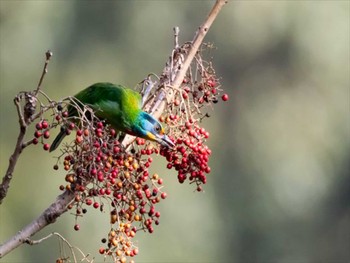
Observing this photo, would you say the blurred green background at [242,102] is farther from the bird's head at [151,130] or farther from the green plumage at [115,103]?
the bird's head at [151,130]

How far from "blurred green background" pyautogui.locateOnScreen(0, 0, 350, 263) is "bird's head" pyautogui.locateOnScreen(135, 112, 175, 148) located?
19.1 ft

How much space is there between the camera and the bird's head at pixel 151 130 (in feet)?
9.46

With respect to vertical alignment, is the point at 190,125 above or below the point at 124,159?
above

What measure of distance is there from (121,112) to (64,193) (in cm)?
57

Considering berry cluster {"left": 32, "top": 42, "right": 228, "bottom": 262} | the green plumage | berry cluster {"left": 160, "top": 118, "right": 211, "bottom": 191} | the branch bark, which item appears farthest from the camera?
the green plumage

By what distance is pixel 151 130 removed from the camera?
2912 mm

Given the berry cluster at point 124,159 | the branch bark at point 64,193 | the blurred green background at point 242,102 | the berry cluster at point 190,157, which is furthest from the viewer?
the blurred green background at point 242,102

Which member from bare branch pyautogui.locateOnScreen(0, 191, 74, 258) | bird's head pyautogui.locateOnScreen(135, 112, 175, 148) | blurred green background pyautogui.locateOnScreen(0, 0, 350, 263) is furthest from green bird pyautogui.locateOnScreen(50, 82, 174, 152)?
blurred green background pyautogui.locateOnScreen(0, 0, 350, 263)

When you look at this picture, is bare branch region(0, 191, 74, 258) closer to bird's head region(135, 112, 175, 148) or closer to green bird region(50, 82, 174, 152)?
green bird region(50, 82, 174, 152)

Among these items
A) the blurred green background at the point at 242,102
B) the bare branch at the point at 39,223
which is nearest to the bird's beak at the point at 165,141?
the bare branch at the point at 39,223

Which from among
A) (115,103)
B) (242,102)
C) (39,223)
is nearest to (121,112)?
(115,103)

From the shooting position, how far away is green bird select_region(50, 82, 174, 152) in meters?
2.91

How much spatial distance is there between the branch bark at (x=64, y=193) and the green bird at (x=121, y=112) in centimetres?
5

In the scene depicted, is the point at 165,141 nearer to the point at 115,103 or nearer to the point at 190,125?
the point at 190,125
